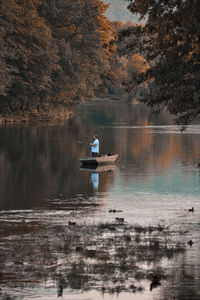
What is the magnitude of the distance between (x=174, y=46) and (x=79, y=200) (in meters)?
8.78

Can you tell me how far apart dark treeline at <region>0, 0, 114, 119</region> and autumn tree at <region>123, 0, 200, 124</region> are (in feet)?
153

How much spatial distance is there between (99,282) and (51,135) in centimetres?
5244

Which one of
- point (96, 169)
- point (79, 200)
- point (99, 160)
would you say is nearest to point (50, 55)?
point (99, 160)

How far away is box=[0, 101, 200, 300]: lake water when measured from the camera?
13.4 meters

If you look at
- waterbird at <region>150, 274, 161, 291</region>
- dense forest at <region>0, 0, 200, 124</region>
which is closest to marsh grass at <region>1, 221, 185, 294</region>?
waterbird at <region>150, 274, 161, 291</region>

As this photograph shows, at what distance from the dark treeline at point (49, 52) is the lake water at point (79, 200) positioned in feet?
53.6

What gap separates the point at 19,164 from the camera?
41.2 metres

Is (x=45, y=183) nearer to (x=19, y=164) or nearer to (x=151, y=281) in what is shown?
(x=19, y=164)

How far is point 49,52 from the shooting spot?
7600 centimetres

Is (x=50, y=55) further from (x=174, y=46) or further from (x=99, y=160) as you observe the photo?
(x=174, y=46)

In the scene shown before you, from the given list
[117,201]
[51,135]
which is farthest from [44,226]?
[51,135]

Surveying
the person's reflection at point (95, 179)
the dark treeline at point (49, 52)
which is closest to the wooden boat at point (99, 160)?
the person's reflection at point (95, 179)

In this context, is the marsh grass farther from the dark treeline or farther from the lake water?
the dark treeline

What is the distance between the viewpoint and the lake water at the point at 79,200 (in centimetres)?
1341
